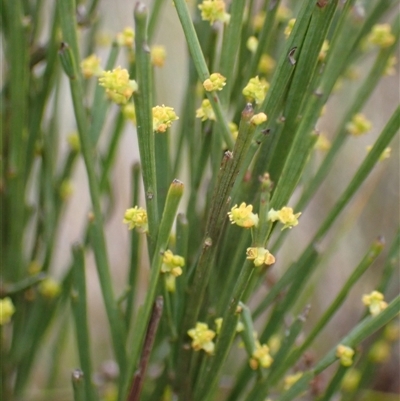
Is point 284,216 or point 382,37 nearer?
point 284,216

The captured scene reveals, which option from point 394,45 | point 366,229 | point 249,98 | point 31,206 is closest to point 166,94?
point 366,229

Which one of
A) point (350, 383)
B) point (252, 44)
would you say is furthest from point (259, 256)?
point (350, 383)

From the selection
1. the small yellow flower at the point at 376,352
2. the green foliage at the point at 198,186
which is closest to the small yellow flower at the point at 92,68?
the green foliage at the point at 198,186

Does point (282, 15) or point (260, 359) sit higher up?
point (282, 15)

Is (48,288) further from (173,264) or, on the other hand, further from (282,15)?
(282,15)

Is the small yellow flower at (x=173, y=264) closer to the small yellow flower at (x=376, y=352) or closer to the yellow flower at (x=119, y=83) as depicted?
the yellow flower at (x=119, y=83)

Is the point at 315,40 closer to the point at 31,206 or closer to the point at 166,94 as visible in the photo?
the point at 31,206

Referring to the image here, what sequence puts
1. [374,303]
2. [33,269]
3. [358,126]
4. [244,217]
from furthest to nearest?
[33,269] < [358,126] < [374,303] < [244,217]

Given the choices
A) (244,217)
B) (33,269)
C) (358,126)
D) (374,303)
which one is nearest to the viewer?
(244,217)

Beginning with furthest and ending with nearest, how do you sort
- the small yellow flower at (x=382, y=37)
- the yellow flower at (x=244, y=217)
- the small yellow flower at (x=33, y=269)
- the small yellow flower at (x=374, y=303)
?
the small yellow flower at (x=33, y=269)
the small yellow flower at (x=382, y=37)
the small yellow flower at (x=374, y=303)
the yellow flower at (x=244, y=217)
